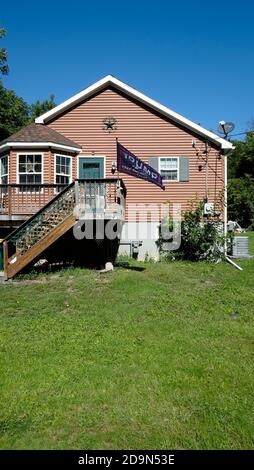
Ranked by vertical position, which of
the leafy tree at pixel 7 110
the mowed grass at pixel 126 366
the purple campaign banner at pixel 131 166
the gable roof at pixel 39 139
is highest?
the leafy tree at pixel 7 110

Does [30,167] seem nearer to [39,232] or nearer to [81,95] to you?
[81,95]

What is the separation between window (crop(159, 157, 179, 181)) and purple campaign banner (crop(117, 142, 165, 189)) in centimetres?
313

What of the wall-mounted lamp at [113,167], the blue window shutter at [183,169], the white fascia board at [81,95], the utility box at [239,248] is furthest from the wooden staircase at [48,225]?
the white fascia board at [81,95]

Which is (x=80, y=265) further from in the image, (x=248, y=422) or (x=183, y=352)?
(x=248, y=422)

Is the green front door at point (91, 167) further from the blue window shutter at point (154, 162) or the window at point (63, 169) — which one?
the blue window shutter at point (154, 162)

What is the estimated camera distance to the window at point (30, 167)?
14.4 meters

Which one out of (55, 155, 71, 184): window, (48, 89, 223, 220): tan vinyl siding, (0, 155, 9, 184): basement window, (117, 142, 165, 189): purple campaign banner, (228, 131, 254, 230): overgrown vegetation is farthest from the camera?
(228, 131, 254, 230): overgrown vegetation

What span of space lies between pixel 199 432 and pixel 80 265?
29.5 feet

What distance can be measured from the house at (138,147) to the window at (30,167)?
930mm

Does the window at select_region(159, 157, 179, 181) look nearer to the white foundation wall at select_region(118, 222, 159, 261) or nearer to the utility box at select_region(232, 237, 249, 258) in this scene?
the white foundation wall at select_region(118, 222, 159, 261)

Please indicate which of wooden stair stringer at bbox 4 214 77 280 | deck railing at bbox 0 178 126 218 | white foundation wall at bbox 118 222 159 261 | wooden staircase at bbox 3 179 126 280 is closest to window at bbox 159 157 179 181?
white foundation wall at bbox 118 222 159 261

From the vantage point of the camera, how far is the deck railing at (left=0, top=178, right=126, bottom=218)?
36.6 ft
